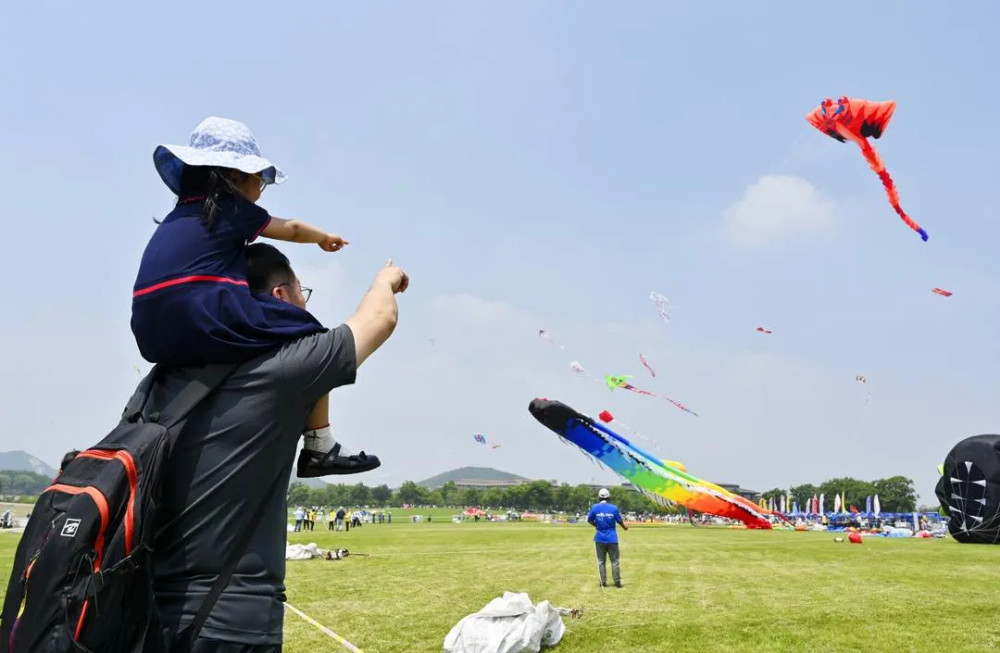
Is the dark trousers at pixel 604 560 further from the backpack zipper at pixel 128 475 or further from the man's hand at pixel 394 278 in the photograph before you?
the backpack zipper at pixel 128 475

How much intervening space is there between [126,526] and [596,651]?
6.53 meters

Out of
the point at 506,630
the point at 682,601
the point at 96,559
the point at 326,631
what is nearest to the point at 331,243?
the point at 96,559

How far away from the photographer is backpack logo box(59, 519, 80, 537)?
121 centimetres

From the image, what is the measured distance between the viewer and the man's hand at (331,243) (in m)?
1.98

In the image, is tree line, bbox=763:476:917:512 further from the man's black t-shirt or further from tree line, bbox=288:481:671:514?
the man's black t-shirt

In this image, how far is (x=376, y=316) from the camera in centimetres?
162

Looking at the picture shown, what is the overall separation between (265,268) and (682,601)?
399 inches

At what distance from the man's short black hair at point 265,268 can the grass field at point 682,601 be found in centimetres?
602

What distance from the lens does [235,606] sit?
4.59 feet

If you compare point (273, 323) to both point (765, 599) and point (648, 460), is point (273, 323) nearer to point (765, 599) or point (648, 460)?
point (765, 599)

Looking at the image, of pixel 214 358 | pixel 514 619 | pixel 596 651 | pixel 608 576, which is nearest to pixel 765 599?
pixel 608 576

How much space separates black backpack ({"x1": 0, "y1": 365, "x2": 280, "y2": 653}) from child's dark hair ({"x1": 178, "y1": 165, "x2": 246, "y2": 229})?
0.55m

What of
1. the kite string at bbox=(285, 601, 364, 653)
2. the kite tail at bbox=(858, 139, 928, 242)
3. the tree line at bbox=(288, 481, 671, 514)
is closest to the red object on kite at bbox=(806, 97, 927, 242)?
the kite tail at bbox=(858, 139, 928, 242)

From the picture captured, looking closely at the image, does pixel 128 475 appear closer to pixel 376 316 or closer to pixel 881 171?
pixel 376 316
